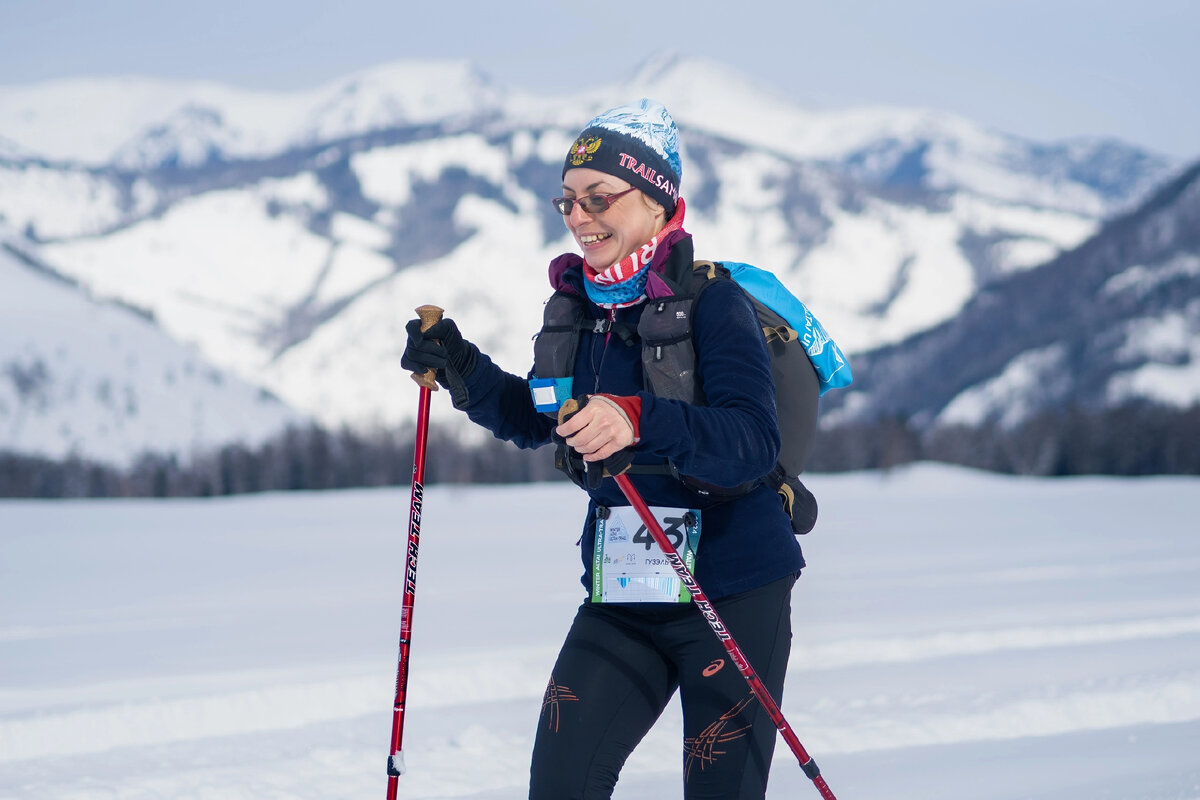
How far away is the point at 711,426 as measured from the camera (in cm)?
243

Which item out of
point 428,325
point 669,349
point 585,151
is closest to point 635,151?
point 585,151

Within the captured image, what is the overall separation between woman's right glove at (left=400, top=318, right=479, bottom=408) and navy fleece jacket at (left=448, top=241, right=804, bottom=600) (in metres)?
0.03

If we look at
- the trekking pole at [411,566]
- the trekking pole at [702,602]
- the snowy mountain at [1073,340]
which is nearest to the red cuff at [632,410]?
the trekking pole at [702,602]

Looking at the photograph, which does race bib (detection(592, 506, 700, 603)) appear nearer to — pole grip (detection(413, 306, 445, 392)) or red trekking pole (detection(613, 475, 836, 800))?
red trekking pole (detection(613, 475, 836, 800))

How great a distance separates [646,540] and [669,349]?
0.49 metres

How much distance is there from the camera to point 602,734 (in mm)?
2725

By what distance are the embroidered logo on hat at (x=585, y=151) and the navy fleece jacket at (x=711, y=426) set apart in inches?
11.3

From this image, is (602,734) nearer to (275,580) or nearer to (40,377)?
(275,580)

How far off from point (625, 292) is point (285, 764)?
352 cm

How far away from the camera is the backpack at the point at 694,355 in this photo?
266cm

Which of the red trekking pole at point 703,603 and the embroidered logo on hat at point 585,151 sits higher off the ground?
the embroidered logo on hat at point 585,151

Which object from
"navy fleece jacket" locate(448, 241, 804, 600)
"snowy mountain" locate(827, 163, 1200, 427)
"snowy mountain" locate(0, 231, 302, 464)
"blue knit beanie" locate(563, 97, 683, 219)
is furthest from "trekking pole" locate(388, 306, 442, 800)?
"snowy mountain" locate(0, 231, 302, 464)

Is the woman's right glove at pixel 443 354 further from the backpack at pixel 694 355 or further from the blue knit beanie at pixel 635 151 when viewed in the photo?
the blue knit beanie at pixel 635 151

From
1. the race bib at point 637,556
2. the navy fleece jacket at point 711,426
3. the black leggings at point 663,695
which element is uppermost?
the navy fleece jacket at point 711,426
